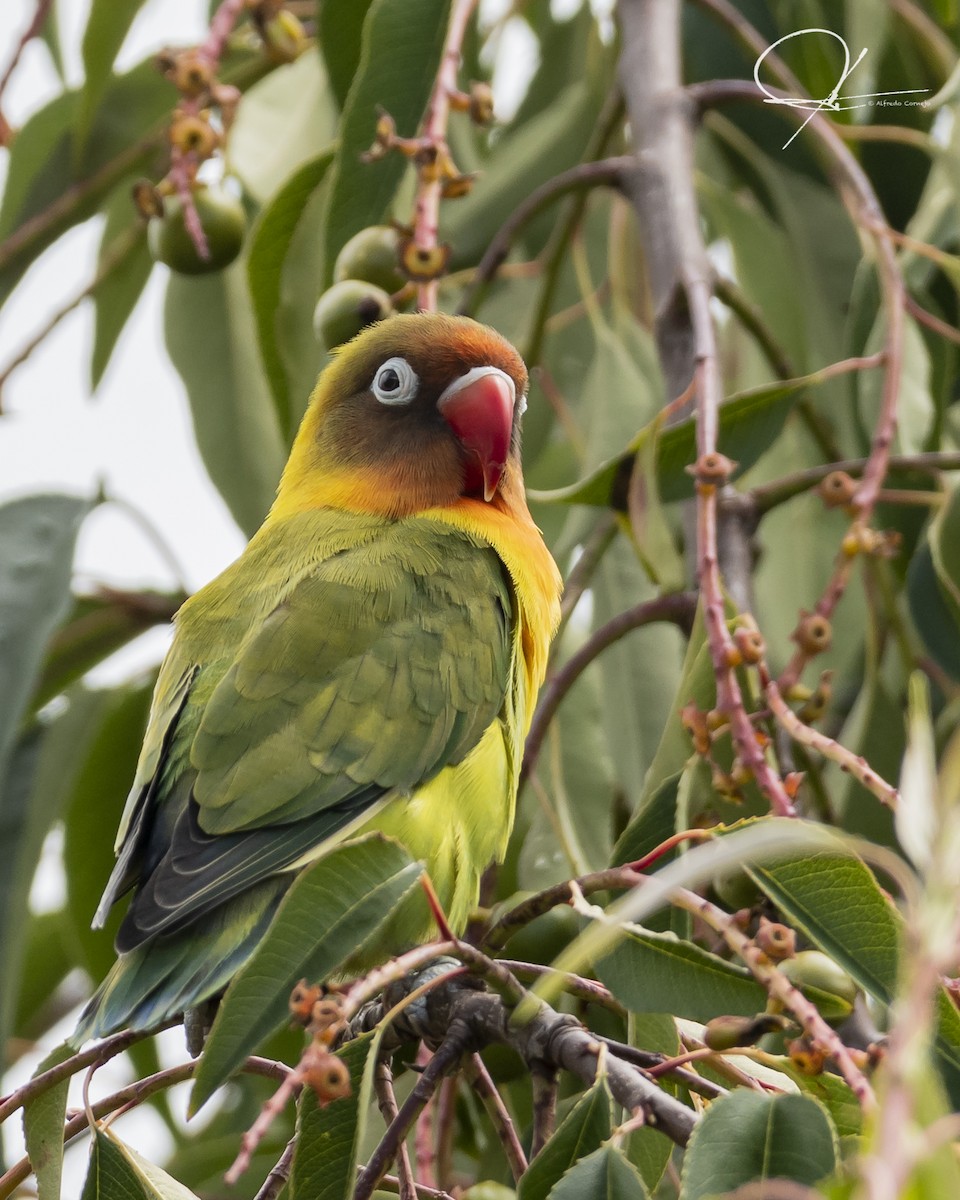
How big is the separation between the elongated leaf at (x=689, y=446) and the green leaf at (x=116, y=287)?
3.91 ft

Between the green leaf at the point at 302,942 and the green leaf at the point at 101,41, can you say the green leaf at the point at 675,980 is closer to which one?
the green leaf at the point at 302,942

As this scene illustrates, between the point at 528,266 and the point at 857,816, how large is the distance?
1.11 m

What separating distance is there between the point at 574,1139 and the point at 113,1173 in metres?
0.43

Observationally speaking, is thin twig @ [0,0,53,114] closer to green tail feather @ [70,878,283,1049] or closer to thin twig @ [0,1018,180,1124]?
green tail feather @ [70,878,283,1049]

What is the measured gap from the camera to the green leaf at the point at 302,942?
3.63 ft

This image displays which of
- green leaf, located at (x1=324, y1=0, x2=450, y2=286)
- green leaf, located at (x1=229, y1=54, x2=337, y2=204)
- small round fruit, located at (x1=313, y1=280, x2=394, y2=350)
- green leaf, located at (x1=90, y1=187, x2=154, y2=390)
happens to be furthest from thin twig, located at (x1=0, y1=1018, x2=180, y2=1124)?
green leaf, located at (x1=90, y1=187, x2=154, y2=390)

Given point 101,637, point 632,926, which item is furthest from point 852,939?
point 101,637

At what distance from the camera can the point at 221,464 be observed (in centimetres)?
250

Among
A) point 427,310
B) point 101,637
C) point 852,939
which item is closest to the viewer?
point 852,939

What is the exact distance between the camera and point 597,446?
2.35m

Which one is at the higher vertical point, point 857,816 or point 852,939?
point 852,939

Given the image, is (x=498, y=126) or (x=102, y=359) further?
(x=498, y=126)

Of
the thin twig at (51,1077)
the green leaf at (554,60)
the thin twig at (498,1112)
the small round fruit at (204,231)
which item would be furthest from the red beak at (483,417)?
the thin twig at (51,1077)

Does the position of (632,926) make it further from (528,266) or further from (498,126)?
(498,126)
